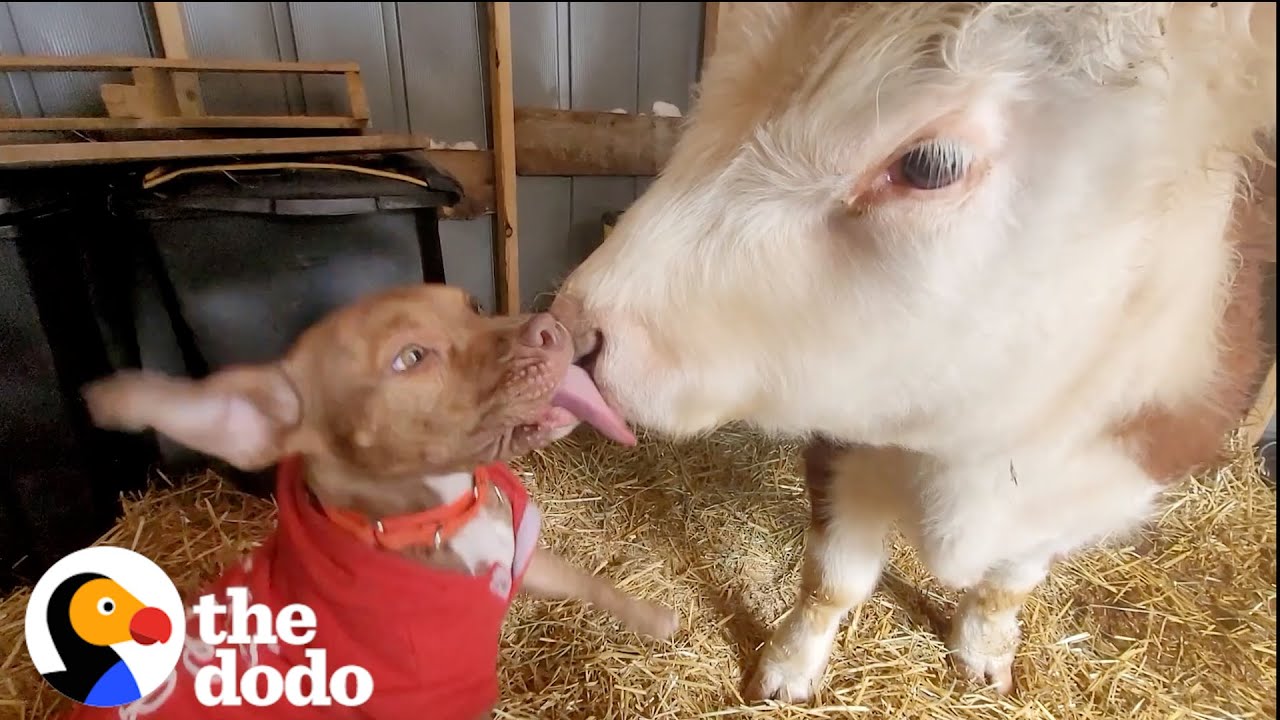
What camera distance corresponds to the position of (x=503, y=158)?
2232 mm

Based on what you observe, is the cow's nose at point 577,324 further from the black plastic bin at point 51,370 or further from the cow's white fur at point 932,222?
the black plastic bin at point 51,370

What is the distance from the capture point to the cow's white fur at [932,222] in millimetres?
706

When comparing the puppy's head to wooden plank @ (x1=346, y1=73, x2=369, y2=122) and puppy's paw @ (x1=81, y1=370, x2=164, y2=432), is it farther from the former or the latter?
wooden plank @ (x1=346, y1=73, x2=369, y2=122)

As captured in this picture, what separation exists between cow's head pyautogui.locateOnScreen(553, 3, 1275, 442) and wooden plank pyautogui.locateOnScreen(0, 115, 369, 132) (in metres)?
1.31

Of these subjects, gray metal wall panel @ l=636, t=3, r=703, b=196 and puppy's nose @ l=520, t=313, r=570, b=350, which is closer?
puppy's nose @ l=520, t=313, r=570, b=350

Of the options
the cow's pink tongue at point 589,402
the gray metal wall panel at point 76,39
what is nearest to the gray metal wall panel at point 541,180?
the gray metal wall panel at point 76,39

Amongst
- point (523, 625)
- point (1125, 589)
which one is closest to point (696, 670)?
point (523, 625)

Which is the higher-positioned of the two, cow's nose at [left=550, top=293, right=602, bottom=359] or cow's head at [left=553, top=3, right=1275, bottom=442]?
cow's head at [left=553, top=3, right=1275, bottom=442]

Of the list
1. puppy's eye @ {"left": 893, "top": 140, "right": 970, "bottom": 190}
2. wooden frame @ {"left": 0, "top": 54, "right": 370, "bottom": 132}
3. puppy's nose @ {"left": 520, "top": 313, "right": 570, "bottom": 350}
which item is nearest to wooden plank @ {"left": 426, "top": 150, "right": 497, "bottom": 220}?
wooden frame @ {"left": 0, "top": 54, "right": 370, "bottom": 132}

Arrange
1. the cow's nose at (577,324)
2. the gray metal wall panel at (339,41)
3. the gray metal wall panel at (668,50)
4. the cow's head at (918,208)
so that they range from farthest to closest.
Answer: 1. the gray metal wall panel at (668,50)
2. the gray metal wall panel at (339,41)
3. the cow's nose at (577,324)
4. the cow's head at (918,208)

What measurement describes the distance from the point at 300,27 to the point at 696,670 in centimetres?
180

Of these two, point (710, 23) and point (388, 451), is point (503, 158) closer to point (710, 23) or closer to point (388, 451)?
point (710, 23)

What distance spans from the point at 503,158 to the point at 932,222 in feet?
5.59

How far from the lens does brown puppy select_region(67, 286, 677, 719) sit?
3.11 ft
